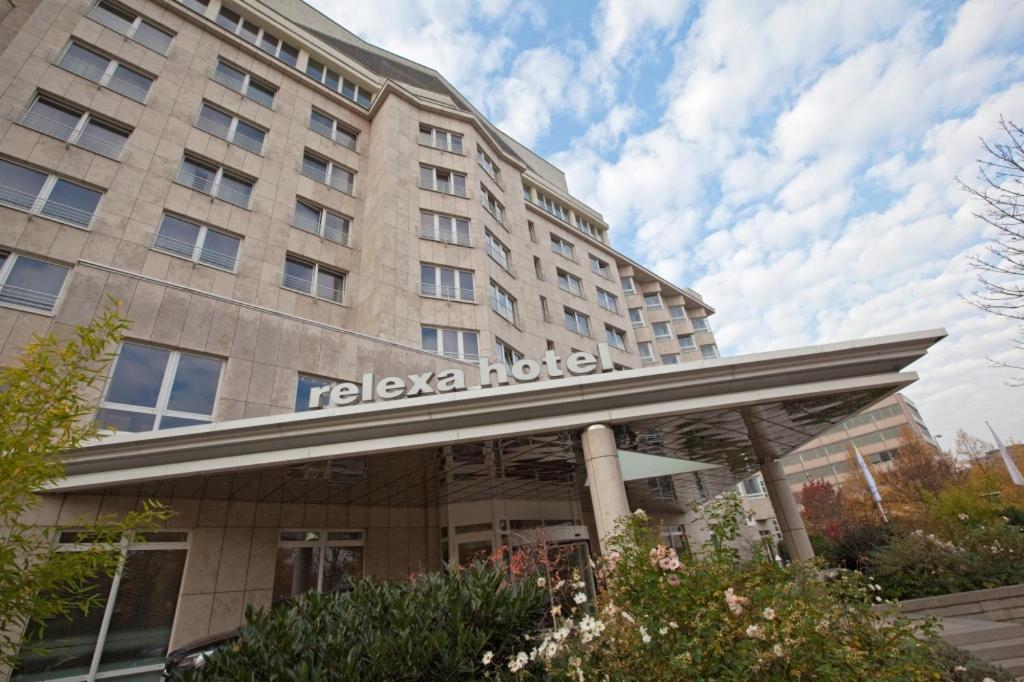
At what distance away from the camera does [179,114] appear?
59.3 ft

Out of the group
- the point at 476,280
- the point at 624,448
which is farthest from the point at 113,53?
the point at 624,448

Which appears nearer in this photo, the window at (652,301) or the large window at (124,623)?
the large window at (124,623)

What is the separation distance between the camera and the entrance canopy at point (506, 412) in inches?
338

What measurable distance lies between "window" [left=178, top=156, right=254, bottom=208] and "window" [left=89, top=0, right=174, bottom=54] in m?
5.69

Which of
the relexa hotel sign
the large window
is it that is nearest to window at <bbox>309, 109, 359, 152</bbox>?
the relexa hotel sign

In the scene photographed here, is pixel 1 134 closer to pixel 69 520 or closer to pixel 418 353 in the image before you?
pixel 69 520

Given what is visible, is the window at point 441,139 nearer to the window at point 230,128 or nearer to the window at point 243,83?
the window at point 243,83

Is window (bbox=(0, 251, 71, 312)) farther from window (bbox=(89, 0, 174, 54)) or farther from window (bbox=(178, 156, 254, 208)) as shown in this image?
window (bbox=(89, 0, 174, 54))

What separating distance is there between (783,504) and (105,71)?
28.4 metres

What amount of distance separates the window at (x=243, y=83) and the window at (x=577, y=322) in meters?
19.2

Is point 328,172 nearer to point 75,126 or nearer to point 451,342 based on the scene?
point 75,126

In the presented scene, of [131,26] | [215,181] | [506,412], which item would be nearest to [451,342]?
[506,412]

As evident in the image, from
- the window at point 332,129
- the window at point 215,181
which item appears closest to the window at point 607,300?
the window at point 332,129

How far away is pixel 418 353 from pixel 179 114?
1338 cm
